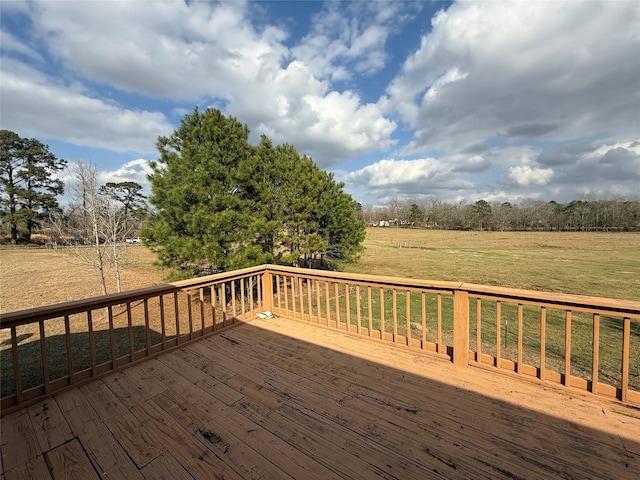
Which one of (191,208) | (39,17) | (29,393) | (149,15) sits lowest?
(29,393)

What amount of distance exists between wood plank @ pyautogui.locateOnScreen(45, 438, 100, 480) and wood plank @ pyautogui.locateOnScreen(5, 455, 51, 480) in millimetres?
23

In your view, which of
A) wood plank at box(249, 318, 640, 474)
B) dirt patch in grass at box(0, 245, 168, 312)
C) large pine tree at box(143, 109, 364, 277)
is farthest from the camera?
dirt patch in grass at box(0, 245, 168, 312)

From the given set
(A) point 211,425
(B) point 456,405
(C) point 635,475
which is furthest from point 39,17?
(C) point 635,475

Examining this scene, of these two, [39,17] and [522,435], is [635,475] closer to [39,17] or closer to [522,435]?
[522,435]

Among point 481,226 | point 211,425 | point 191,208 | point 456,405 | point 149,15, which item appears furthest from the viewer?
point 481,226

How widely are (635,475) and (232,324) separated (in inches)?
141

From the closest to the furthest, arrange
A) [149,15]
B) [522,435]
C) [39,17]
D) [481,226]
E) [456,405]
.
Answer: [522,435]
[456,405]
[39,17]
[149,15]
[481,226]

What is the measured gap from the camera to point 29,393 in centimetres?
204

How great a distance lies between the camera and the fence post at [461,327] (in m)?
2.42

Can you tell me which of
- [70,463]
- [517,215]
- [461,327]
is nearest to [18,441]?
[70,463]

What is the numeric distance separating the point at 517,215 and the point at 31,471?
52.2 meters

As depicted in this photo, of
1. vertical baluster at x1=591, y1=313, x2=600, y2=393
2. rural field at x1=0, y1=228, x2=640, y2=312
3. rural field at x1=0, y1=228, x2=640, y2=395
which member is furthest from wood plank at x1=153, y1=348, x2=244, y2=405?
rural field at x1=0, y1=228, x2=640, y2=312

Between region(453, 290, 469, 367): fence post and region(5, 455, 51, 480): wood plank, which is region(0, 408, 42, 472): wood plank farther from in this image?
region(453, 290, 469, 367): fence post

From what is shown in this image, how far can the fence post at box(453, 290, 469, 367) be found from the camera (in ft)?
7.95
